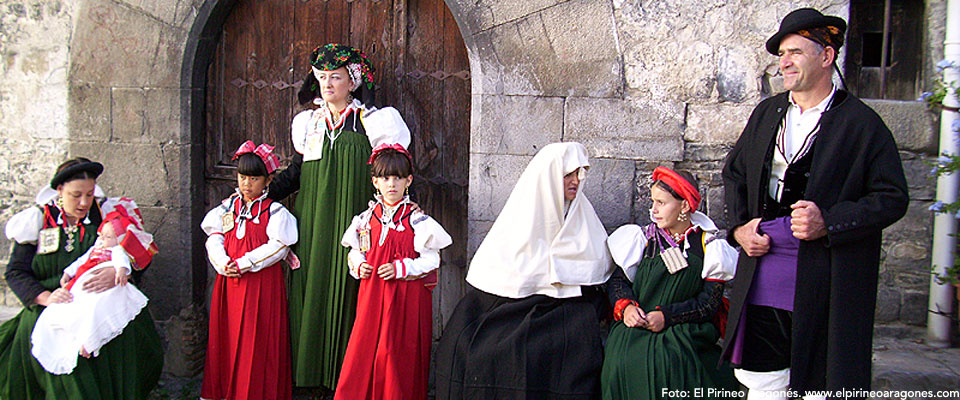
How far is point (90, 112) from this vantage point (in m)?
4.27

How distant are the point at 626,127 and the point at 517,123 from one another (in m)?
0.54

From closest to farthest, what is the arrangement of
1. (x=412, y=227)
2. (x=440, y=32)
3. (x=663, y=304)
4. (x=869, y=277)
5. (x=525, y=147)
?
(x=869, y=277) < (x=663, y=304) < (x=412, y=227) < (x=525, y=147) < (x=440, y=32)

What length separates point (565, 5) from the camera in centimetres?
375

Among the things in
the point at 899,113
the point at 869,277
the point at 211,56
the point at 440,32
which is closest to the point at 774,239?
the point at 869,277

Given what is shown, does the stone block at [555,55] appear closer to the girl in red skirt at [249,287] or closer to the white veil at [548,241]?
the white veil at [548,241]

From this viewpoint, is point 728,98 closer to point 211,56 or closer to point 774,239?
point 774,239

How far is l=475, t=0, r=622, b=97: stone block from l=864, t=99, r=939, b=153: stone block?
4.13ft

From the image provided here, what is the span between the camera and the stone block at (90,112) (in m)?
4.26

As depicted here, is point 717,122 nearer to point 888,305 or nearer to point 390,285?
point 888,305

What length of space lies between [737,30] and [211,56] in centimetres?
286

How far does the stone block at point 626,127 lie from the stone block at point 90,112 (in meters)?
2.58

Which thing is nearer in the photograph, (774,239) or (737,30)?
(774,239)

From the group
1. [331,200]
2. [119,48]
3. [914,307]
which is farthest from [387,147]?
[914,307]

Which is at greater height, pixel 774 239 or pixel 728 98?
pixel 728 98
